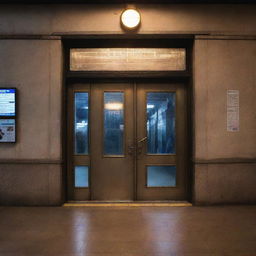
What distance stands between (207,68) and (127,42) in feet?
5.66

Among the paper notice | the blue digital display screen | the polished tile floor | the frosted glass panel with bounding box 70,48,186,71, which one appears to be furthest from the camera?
the frosted glass panel with bounding box 70,48,186,71

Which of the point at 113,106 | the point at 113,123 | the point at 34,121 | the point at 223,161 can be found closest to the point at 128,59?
the point at 113,106

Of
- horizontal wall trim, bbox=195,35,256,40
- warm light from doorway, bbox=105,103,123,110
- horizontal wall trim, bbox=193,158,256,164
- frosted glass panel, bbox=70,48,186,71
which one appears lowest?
horizontal wall trim, bbox=193,158,256,164

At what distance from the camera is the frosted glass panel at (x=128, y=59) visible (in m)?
5.71

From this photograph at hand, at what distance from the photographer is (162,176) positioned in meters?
5.79

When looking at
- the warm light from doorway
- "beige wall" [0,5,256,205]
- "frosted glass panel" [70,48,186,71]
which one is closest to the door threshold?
"beige wall" [0,5,256,205]

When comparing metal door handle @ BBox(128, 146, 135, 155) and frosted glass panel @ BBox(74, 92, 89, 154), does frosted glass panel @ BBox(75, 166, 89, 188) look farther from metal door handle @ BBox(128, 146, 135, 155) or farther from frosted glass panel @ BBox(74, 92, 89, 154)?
metal door handle @ BBox(128, 146, 135, 155)

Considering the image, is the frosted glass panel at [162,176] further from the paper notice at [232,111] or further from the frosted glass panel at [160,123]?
the paper notice at [232,111]

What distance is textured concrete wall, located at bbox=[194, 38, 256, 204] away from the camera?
5438 millimetres

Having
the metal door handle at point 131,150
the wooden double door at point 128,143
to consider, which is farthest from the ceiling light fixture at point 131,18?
the metal door handle at point 131,150

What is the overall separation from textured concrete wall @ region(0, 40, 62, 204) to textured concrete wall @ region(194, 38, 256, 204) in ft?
9.34

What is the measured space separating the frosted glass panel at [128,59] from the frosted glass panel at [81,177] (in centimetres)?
213

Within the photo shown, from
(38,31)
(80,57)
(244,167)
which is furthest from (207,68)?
(38,31)

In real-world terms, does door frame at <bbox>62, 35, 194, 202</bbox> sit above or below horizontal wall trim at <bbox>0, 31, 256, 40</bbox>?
below
